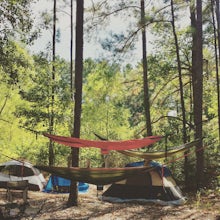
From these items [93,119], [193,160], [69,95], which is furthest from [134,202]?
[93,119]

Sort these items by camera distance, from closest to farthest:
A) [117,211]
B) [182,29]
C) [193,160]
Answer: [117,211], [193,160], [182,29]

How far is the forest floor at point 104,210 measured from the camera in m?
5.15

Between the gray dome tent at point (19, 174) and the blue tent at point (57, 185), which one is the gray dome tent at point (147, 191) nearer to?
the blue tent at point (57, 185)

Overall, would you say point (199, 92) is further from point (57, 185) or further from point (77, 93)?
point (57, 185)

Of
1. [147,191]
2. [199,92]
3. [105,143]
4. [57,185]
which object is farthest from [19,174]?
[199,92]

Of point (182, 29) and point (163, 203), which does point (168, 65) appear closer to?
point (182, 29)

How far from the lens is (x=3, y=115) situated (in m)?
9.64

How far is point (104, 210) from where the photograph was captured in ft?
18.7

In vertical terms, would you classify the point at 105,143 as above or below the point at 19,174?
above

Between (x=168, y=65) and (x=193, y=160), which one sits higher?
(x=168, y=65)

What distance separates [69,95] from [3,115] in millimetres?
2366

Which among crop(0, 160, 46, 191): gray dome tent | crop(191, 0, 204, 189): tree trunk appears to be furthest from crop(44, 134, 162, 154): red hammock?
crop(0, 160, 46, 191): gray dome tent

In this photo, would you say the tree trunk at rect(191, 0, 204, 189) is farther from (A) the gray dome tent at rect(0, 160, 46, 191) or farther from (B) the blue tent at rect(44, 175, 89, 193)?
(A) the gray dome tent at rect(0, 160, 46, 191)

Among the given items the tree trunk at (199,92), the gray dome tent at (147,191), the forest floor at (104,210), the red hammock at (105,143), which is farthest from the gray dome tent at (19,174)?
the tree trunk at (199,92)
